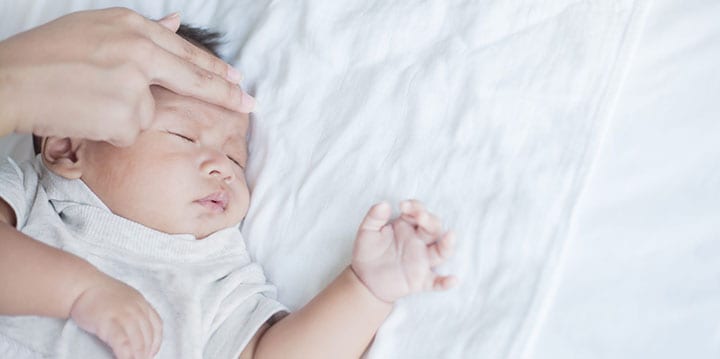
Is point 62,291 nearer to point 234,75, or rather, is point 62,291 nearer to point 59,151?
point 59,151

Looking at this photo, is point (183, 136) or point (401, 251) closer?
point (401, 251)

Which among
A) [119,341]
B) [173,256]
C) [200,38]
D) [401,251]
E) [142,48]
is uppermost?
[200,38]

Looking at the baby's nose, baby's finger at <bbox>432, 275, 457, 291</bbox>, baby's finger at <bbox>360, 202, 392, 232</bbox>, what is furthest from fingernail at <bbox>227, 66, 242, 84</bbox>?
baby's finger at <bbox>432, 275, 457, 291</bbox>

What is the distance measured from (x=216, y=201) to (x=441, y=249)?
36 cm

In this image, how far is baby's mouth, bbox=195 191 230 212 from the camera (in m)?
1.26

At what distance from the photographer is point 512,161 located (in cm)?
116

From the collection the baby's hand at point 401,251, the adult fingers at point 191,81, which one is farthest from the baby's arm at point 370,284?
the adult fingers at point 191,81

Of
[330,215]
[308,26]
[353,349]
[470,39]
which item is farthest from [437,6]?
[353,349]

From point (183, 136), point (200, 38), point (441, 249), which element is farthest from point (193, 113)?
point (441, 249)

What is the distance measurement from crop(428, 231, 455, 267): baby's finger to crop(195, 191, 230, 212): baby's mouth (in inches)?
12.9

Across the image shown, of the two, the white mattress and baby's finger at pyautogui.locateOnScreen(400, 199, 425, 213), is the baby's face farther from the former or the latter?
baby's finger at pyautogui.locateOnScreen(400, 199, 425, 213)

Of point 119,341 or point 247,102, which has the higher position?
point 247,102

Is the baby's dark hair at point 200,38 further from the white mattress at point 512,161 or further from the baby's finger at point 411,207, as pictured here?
the baby's finger at point 411,207

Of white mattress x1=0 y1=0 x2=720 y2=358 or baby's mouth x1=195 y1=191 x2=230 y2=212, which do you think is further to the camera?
baby's mouth x1=195 y1=191 x2=230 y2=212
